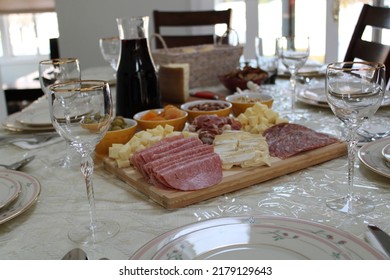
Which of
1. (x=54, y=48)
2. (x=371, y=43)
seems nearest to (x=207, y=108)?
(x=371, y=43)

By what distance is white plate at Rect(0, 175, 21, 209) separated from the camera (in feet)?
2.55

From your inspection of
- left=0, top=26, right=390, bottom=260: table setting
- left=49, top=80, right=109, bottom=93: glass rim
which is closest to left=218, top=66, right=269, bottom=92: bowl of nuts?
left=0, top=26, right=390, bottom=260: table setting

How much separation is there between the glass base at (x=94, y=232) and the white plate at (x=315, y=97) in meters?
0.86

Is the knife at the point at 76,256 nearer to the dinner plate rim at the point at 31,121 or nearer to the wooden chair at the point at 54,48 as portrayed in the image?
the dinner plate rim at the point at 31,121

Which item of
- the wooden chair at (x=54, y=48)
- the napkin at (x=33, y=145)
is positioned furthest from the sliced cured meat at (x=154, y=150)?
the wooden chair at (x=54, y=48)

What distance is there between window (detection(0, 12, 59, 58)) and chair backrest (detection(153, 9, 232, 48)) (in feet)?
8.20

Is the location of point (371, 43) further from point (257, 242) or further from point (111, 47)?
point (257, 242)

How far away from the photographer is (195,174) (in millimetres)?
843

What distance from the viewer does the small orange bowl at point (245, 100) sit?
131 cm

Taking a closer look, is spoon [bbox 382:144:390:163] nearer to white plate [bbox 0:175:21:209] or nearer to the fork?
white plate [bbox 0:175:21:209]

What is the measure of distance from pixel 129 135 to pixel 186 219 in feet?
1.31

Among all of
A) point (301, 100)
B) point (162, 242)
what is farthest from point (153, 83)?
point (162, 242)

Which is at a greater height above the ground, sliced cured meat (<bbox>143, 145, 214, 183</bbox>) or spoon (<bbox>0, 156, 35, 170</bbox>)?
sliced cured meat (<bbox>143, 145, 214, 183</bbox>)
